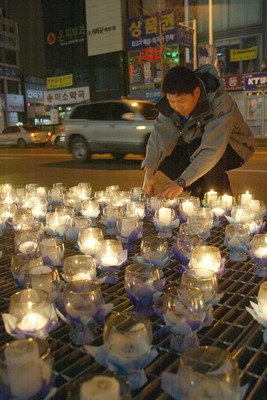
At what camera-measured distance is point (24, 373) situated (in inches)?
43.4

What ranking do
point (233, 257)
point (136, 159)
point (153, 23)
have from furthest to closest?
point (153, 23) → point (136, 159) → point (233, 257)

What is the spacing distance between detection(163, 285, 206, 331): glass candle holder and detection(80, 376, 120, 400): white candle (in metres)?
0.45

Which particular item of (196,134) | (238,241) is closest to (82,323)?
(238,241)

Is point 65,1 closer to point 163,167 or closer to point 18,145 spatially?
point 18,145

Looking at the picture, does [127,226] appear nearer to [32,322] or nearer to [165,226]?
[165,226]

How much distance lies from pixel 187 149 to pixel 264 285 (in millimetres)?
2404

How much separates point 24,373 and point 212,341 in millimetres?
719

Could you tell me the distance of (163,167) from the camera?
402 cm

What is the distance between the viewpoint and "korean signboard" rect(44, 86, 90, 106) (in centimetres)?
2377

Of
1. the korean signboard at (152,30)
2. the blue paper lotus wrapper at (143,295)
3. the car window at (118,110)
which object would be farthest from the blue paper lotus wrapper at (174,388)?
the korean signboard at (152,30)

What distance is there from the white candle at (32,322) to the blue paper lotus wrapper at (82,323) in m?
0.07

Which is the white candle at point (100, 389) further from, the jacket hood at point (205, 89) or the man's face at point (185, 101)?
the jacket hood at point (205, 89)

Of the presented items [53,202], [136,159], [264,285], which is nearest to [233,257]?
[264,285]

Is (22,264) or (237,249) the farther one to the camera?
(237,249)
